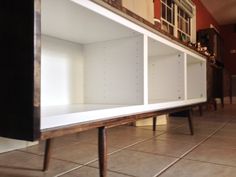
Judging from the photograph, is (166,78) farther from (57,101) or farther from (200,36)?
(200,36)

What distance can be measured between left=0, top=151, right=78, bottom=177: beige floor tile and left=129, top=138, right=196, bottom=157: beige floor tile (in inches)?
16.4

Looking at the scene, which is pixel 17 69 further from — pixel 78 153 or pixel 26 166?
pixel 78 153

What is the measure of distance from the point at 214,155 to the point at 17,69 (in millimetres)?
962

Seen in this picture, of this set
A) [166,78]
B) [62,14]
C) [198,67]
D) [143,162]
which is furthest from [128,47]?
[198,67]

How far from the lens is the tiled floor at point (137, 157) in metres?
0.88

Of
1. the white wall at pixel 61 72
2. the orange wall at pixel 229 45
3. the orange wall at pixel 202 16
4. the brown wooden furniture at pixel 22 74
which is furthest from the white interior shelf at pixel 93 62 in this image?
the orange wall at pixel 229 45

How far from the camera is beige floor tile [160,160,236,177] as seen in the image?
2.82 ft

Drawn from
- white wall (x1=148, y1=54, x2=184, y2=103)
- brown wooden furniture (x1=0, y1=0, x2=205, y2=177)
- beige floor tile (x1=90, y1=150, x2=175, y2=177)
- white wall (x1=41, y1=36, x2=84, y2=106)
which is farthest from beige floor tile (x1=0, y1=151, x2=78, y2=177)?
white wall (x1=148, y1=54, x2=184, y2=103)

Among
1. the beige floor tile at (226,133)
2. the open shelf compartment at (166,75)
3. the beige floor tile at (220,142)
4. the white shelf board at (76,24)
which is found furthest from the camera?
the beige floor tile at (226,133)

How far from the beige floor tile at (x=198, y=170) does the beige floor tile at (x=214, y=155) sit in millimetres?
68

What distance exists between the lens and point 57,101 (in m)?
1.07

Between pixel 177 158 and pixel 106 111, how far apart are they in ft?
1.73

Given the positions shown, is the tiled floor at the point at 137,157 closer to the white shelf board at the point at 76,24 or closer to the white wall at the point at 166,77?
the white wall at the point at 166,77

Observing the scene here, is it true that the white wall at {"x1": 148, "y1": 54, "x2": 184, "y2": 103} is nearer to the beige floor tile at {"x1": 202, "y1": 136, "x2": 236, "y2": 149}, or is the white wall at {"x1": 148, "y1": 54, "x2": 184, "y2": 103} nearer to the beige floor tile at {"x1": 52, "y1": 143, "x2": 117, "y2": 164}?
the beige floor tile at {"x1": 202, "y1": 136, "x2": 236, "y2": 149}
